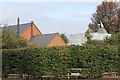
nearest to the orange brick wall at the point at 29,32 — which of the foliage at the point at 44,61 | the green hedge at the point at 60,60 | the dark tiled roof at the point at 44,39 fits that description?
the dark tiled roof at the point at 44,39

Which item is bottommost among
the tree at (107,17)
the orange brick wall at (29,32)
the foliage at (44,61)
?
the foliage at (44,61)

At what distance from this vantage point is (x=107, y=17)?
60.6 metres

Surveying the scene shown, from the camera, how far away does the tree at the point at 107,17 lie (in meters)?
59.8

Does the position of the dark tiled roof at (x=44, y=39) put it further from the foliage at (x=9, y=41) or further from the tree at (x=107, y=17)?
the foliage at (x=9, y=41)

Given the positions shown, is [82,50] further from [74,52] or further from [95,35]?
[95,35]

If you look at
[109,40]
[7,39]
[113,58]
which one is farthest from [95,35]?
[113,58]

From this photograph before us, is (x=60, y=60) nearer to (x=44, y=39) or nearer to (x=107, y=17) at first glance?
(x=44, y=39)

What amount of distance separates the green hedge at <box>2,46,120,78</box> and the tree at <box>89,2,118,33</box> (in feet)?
116

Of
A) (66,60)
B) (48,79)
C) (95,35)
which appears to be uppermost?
(95,35)

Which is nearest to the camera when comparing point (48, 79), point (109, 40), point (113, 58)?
point (48, 79)

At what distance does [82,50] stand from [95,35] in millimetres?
30021

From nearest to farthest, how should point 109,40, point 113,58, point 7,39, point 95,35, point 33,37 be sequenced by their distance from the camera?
point 113,58 < point 7,39 < point 109,40 < point 95,35 < point 33,37

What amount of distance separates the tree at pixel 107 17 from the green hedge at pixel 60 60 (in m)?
35.4

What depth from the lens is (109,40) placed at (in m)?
41.5
